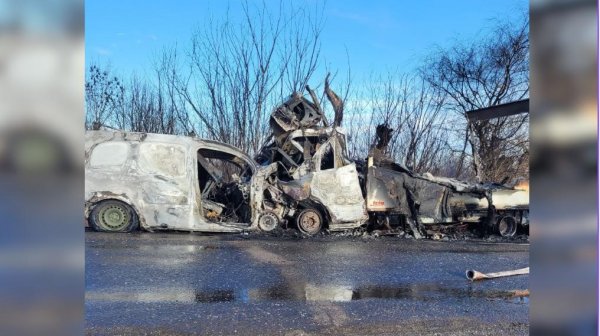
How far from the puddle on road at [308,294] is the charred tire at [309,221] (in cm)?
466

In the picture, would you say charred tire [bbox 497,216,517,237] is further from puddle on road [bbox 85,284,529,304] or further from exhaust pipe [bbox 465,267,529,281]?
puddle on road [bbox 85,284,529,304]

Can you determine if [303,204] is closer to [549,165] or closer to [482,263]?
[482,263]

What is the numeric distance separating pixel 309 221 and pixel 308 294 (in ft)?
16.9

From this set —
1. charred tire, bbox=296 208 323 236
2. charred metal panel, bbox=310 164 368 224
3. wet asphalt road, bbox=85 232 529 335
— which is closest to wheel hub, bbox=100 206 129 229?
wet asphalt road, bbox=85 232 529 335

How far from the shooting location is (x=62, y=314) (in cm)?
108

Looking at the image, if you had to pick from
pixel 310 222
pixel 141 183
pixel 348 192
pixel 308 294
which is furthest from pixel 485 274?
pixel 141 183

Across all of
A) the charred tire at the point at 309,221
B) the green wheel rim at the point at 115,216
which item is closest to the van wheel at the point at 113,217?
the green wheel rim at the point at 115,216

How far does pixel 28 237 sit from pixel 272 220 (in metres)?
9.36

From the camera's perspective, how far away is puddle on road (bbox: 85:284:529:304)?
5.02 m

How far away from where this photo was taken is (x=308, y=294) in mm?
5359

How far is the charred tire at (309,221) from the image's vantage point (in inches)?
413

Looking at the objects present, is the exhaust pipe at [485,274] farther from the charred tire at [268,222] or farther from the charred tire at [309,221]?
the charred tire at [268,222]

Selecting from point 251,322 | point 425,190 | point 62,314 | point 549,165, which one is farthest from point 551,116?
point 425,190

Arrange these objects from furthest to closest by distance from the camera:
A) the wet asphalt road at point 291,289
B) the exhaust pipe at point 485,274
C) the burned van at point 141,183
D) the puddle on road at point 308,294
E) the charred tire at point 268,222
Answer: the charred tire at point 268,222 → the burned van at point 141,183 → the exhaust pipe at point 485,274 → the puddle on road at point 308,294 → the wet asphalt road at point 291,289
